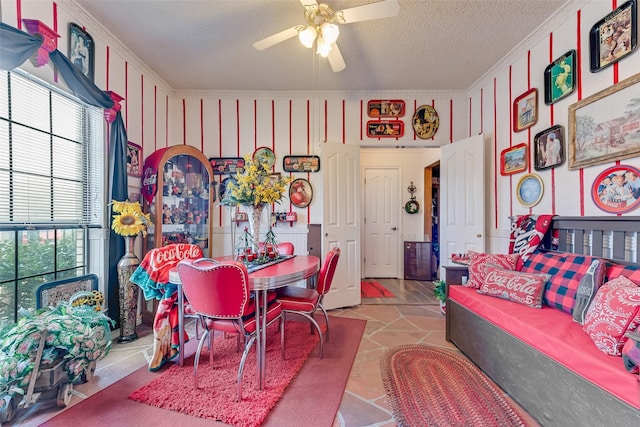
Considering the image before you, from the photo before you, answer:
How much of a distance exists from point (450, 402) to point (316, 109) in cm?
360

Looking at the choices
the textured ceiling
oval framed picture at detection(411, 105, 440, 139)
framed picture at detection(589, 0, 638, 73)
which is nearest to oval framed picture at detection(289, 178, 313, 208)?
the textured ceiling

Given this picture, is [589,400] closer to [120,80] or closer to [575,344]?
[575,344]

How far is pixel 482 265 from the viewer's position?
2312 millimetres

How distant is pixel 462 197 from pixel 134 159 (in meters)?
4.06

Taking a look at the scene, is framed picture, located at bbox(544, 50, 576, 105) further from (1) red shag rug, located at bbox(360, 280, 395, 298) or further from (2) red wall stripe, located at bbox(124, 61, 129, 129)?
(2) red wall stripe, located at bbox(124, 61, 129, 129)

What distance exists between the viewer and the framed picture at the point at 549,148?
7.73ft

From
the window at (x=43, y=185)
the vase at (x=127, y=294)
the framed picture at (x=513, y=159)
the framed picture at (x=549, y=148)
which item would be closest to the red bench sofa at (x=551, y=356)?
the framed picture at (x=549, y=148)

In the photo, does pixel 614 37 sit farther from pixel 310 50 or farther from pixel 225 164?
pixel 225 164

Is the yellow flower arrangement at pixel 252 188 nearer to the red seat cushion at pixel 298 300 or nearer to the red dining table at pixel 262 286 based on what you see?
the red dining table at pixel 262 286

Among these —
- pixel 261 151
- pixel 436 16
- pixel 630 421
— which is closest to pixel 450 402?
pixel 630 421

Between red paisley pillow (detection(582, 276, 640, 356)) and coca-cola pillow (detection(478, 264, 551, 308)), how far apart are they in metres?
0.40

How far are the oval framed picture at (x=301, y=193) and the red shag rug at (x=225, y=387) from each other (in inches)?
76.6

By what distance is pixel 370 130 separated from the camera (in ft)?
12.5

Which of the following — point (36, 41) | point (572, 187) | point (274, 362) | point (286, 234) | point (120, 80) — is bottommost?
point (274, 362)
